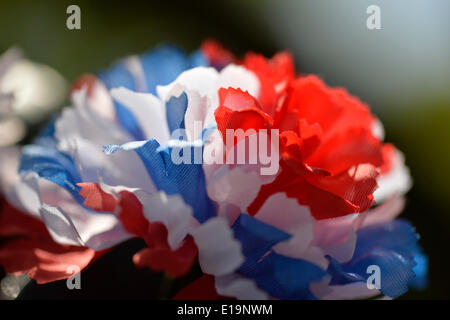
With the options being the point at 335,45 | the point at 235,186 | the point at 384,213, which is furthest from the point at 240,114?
the point at 335,45

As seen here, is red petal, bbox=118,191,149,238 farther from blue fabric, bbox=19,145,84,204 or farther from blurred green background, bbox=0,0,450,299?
blurred green background, bbox=0,0,450,299

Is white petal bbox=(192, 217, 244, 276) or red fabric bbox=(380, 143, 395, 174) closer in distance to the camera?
white petal bbox=(192, 217, 244, 276)

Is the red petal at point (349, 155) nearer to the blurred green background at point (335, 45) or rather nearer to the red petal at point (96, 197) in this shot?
the red petal at point (96, 197)

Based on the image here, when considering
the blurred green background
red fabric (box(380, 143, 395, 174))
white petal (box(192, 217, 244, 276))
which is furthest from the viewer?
the blurred green background

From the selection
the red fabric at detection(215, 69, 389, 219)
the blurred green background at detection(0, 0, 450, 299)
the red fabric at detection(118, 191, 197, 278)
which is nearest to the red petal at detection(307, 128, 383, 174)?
the red fabric at detection(215, 69, 389, 219)

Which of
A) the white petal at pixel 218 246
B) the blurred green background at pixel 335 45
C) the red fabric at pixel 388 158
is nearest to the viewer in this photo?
the white petal at pixel 218 246

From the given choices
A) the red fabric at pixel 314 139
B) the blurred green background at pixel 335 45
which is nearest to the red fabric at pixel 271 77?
the red fabric at pixel 314 139

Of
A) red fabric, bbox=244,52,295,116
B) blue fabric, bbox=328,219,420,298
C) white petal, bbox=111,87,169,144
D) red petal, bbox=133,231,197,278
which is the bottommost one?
blue fabric, bbox=328,219,420,298

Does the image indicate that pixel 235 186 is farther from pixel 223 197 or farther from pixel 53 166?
pixel 53 166

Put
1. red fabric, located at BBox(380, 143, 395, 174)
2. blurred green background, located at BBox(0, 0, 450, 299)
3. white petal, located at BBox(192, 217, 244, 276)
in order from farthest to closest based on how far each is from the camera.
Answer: blurred green background, located at BBox(0, 0, 450, 299) < red fabric, located at BBox(380, 143, 395, 174) < white petal, located at BBox(192, 217, 244, 276)

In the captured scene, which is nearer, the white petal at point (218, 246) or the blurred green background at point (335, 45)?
the white petal at point (218, 246)
